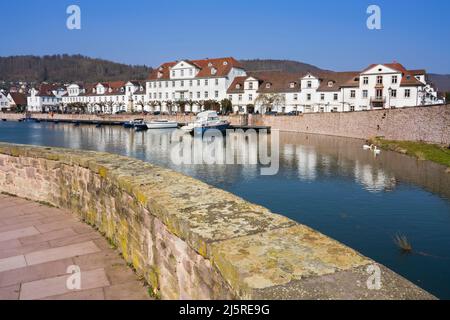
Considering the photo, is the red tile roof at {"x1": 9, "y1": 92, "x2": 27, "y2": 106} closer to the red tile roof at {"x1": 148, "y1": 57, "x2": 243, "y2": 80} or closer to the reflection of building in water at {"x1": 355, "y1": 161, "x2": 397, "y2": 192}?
the red tile roof at {"x1": 148, "y1": 57, "x2": 243, "y2": 80}

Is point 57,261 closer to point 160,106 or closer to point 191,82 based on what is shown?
point 191,82

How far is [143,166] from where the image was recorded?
820 cm

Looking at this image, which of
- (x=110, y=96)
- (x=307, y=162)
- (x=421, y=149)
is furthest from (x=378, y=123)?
(x=110, y=96)

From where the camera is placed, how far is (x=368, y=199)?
19203mm

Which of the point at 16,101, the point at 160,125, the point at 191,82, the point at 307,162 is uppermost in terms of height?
the point at 191,82

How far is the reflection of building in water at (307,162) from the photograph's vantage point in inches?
1018

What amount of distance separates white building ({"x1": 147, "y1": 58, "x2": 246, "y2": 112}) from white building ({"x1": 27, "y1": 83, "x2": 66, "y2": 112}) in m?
53.6

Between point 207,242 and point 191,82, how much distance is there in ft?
292

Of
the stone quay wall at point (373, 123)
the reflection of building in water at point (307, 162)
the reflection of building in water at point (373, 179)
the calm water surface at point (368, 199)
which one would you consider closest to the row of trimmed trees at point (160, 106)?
the stone quay wall at point (373, 123)

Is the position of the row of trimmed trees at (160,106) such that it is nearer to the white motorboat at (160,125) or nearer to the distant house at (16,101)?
the white motorboat at (160,125)

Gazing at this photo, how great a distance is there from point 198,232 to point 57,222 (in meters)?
5.24

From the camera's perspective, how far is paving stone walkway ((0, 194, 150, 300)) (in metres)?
5.38

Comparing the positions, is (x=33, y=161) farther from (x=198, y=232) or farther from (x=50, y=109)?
(x=50, y=109)

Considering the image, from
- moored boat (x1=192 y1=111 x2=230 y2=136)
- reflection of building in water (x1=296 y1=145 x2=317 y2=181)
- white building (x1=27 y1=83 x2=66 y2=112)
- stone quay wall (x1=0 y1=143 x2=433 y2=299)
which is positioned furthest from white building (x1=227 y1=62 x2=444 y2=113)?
white building (x1=27 y1=83 x2=66 y2=112)
